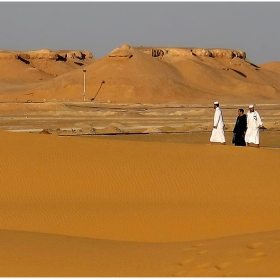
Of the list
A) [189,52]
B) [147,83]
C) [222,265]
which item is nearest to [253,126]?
[222,265]

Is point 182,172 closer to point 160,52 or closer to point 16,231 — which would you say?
point 16,231

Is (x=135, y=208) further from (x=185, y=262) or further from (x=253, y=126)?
(x=253, y=126)

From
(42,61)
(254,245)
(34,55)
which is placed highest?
(34,55)

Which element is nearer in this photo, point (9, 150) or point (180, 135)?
point (9, 150)

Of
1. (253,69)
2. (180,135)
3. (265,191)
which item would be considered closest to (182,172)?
(265,191)

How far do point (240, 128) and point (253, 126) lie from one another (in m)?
0.32

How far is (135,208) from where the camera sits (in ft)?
36.9

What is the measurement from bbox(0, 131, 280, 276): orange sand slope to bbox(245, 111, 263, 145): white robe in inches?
53.7

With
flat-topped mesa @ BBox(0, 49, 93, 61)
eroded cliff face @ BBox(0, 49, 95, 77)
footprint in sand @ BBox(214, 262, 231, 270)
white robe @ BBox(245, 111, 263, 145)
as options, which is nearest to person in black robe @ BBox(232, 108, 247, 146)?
white robe @ BBox(245, 111, 263, 145)

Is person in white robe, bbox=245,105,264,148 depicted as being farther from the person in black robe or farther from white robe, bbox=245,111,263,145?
the person in black robe

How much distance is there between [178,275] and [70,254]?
187 cm

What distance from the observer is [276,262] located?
261 inches

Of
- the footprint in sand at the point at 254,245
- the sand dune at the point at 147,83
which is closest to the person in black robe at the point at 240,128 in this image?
the footprint in sand at the point at 254,245

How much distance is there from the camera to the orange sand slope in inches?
293
